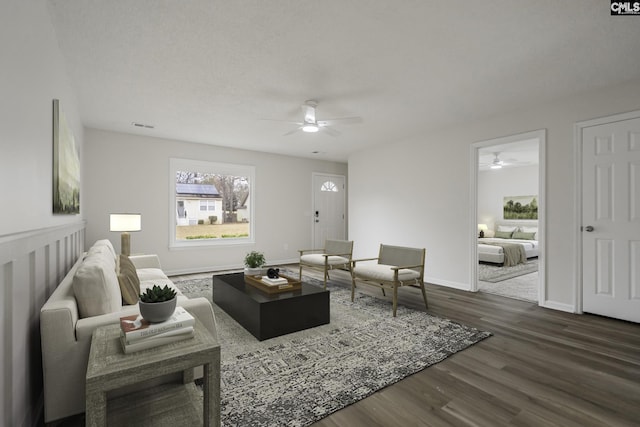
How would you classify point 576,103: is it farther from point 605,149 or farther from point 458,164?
point 458,164

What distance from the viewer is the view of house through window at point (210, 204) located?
5613 mm

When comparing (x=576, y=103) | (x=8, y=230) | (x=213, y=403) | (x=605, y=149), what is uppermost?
(x=576, y=103)

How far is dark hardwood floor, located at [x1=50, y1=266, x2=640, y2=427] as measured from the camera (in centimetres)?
168

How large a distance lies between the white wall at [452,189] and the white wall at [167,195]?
4.53 feet

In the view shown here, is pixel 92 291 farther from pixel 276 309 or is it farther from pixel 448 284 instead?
pixel 448 284

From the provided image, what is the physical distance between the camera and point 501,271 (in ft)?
19.1

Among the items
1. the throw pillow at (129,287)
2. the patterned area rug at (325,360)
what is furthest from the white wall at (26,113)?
the patterned area rug at (325,360)

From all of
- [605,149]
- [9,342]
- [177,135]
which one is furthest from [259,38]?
[605,149]

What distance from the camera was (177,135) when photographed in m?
5.12

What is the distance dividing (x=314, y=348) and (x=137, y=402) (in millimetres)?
1299

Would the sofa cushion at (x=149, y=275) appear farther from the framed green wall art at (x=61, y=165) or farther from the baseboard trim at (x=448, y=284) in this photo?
the baseboard trim at (x=448, y=284)

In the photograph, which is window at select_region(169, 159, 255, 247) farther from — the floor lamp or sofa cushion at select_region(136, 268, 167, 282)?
sofa cushion at select_region(136, 268, 167, 282)

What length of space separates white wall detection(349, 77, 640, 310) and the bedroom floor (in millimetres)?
408

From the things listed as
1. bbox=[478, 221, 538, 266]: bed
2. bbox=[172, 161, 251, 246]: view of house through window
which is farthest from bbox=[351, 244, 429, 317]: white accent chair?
bbox=[478, 221, 538, 266]: bed
